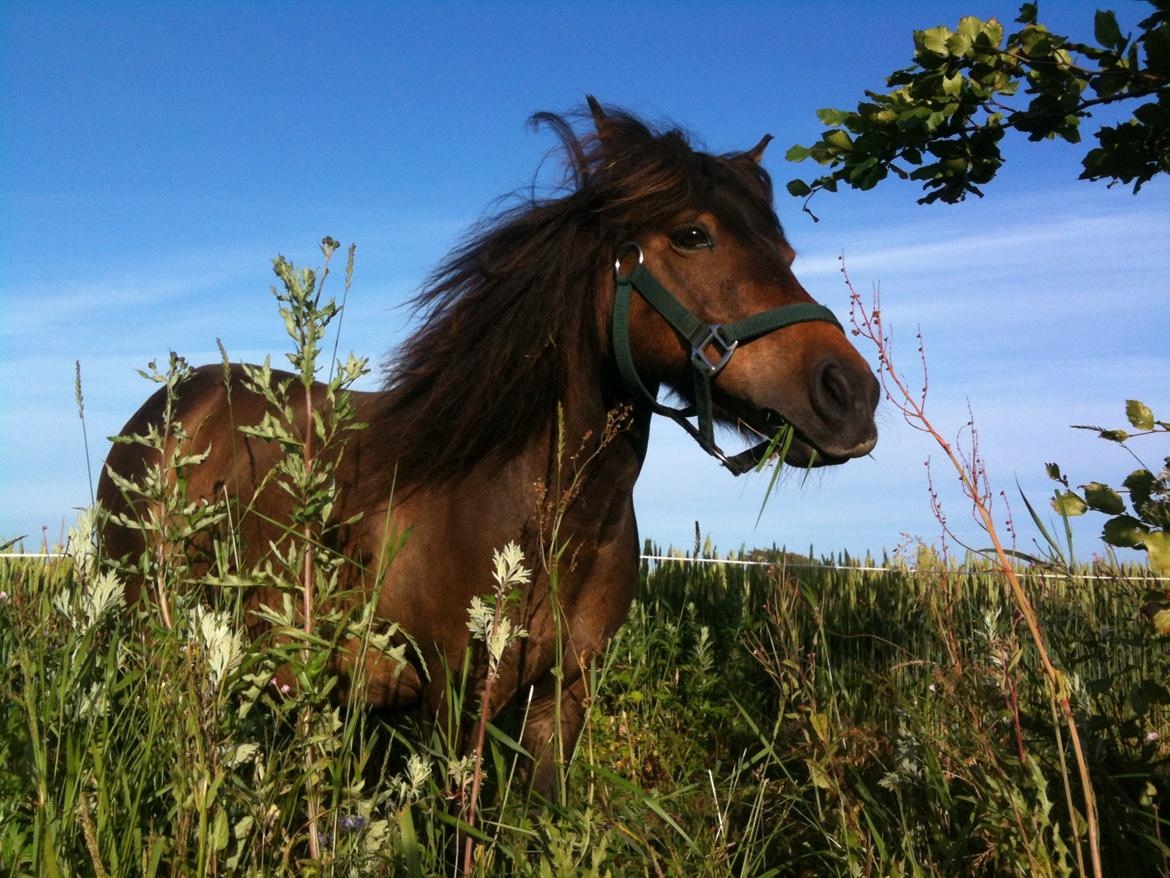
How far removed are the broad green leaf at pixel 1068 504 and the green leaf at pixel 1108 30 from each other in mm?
1295

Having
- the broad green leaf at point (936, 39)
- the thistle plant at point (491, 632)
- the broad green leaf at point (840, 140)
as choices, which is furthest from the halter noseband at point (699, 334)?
the thistle plant at point (491, 632)

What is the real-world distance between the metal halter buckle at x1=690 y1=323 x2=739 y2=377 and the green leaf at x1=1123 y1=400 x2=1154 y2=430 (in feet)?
3.66

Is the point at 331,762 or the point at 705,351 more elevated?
the point at 705,351

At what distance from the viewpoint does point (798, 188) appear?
3305mm

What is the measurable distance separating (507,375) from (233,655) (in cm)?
163

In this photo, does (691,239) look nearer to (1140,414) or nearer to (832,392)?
(832,392)

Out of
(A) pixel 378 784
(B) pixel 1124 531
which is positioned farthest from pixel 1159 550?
(A) pixel 378 784

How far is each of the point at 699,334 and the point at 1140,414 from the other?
1.26 metres

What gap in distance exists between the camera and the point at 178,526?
259 centimetres

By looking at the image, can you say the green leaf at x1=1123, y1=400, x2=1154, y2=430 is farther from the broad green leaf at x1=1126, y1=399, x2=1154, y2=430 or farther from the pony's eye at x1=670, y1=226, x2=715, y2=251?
the pony's eye at x1=670, y1=226, x2=715, y2=251

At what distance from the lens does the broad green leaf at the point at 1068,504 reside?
96.0 inches

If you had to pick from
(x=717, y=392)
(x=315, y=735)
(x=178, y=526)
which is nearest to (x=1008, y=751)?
(x=717, y=392)

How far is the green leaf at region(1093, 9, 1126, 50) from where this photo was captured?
278 centimetres

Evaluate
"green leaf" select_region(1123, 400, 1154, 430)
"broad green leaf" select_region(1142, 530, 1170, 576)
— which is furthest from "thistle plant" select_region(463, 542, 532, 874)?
"green leaf" select_region(1123, 400, 1154, 430)
